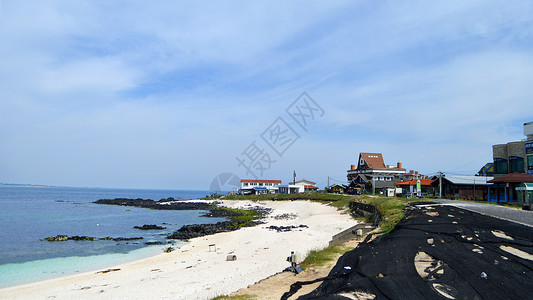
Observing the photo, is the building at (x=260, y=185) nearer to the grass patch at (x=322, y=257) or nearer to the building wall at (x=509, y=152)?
the building wall at (x=509, y=152)

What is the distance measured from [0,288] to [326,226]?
23.6 metres

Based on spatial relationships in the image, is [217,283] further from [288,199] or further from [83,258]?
[288,199]

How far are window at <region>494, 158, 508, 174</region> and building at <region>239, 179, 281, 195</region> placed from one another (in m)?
65.5

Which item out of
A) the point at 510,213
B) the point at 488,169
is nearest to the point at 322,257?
the point at 510,213

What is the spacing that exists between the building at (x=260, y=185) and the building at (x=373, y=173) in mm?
30842

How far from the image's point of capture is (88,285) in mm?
14898

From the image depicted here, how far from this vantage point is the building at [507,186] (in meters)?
29.9

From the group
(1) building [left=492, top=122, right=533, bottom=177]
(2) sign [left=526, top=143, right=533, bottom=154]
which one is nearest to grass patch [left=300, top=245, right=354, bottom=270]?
(2) sign [left=526, top=143, right=533, bottom=154]

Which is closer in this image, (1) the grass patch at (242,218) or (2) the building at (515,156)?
(1) the grass patch at (242,218)

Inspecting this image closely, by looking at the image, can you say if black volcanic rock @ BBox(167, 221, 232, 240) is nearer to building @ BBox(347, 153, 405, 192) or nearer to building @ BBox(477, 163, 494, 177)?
building @ BBox(477, 163, 494, 177)

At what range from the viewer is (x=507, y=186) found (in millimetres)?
31438

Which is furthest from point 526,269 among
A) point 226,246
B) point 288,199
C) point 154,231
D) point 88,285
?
point 288,199

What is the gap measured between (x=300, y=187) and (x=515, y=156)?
5755 cm

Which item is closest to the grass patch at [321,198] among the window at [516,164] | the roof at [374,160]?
the roof at [374,160]
